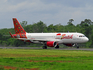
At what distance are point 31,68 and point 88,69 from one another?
4.56 meters

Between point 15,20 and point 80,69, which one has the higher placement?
point 15,20

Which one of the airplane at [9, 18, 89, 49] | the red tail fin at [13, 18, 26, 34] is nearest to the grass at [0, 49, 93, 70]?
the airplane at [9, 18, 89, 49]

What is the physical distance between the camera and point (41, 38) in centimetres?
6094

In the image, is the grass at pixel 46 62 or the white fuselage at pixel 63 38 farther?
the white fuselage at pixel 63 38

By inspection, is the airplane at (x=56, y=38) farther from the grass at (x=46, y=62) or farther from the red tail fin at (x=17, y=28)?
the grass at (x=46, y=62)

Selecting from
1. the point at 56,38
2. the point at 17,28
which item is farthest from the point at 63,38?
the point at 17,28

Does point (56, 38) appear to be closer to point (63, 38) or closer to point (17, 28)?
point (63, 38)

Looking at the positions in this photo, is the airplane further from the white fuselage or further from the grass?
the grass

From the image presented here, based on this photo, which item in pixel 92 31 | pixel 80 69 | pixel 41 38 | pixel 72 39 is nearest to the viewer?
pixel 80 69

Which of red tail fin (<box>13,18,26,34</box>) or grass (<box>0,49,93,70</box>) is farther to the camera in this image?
red tail fin (<box>13,18,26,34</box>)

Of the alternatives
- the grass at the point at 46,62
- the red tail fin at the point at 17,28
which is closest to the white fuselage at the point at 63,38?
the red tail fin at the point at 17,28

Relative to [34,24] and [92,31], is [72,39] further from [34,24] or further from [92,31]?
[34,24]

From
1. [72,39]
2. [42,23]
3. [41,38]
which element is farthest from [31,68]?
[42,23]

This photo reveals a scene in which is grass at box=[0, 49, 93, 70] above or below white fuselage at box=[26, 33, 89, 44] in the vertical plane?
below
